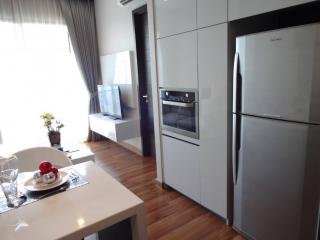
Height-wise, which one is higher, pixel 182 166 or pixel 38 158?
pixel 38 158

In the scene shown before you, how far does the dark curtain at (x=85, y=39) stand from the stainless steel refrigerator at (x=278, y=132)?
363 centimetres

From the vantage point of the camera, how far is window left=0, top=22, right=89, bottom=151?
4047 mm

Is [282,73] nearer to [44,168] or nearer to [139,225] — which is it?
[139,225]

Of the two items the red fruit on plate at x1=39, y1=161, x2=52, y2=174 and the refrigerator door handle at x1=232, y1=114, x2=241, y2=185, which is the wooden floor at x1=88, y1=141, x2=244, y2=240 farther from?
the red fruit on plate at x1=39, y1=161, x2=52, y2=174

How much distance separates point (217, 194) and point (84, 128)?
139 inches

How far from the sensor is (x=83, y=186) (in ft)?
4.14

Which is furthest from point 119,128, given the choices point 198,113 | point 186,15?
point 186,15

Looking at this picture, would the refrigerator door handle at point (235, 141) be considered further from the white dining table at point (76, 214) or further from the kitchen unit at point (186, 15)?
the white dining table at point (76, 214)

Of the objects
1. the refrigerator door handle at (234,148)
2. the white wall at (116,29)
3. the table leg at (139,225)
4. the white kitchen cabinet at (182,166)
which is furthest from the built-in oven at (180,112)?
the white wall at (116,29)

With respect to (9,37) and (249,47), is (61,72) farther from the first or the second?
(249,47)

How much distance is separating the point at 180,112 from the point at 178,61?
50 centimetres

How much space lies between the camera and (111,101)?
4152 millimetres

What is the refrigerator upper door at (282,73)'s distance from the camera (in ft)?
4.40

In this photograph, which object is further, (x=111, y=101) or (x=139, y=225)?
(x=111, y=101)
